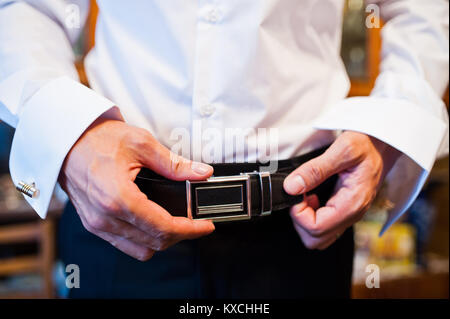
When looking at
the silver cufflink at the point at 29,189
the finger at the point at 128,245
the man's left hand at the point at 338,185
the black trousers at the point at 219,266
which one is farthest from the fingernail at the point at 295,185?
the silver cufflink at the point at 29,189

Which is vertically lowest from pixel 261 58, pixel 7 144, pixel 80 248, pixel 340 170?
pixel 80 248

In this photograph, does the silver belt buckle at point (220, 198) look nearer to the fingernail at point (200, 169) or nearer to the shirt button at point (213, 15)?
the fingernail at point (200, 169)

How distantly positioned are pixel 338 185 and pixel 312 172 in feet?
0.33

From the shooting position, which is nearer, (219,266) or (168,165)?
(168,165)

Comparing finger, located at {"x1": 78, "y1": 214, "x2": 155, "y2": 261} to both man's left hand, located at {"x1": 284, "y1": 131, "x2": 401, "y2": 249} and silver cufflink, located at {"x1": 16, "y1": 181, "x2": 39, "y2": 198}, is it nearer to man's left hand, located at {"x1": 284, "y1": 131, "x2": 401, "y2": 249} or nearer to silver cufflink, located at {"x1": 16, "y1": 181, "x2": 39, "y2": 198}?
silver cufflink, located at {"x1": 16, "y1": 181, "x2": 39, "y2": 198}

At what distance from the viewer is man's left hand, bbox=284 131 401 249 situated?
560mm

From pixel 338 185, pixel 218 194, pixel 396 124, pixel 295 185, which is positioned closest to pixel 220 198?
pixel 218 194

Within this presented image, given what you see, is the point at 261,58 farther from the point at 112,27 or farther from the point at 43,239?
the point at 43,239

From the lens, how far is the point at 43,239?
1771mm

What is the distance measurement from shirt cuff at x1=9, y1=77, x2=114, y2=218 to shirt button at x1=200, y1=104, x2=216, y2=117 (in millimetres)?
148

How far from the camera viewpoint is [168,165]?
1.62 feet

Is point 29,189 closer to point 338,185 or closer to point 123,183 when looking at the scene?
point 123,183

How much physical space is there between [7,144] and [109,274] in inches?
76.8
